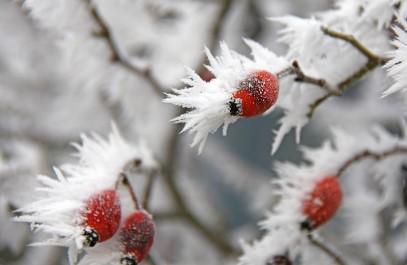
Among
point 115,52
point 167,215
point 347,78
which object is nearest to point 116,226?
point 347,78

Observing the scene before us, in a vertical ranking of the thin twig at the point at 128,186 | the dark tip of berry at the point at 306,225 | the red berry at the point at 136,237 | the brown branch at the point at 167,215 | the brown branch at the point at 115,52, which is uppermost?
the brown branch at the point at 115,52

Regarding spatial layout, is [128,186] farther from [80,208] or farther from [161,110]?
[161,110]

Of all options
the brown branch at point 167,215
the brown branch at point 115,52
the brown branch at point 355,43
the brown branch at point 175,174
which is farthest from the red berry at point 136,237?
the brown branch at point 167,215

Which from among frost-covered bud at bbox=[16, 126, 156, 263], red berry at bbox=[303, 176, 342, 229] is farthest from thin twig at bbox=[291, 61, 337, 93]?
frost-covered bud at bbox=[16, 126, 156, 263]

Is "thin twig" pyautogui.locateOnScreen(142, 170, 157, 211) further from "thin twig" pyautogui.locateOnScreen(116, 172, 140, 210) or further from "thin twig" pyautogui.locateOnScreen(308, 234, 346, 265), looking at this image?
"thin twig" pyautogui.locateOnScreen(308, 234, 346, 265)

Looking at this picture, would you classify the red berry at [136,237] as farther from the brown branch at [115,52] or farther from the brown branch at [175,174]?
the brown branch at [175,174]

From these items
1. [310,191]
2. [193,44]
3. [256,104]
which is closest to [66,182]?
[256,104]
